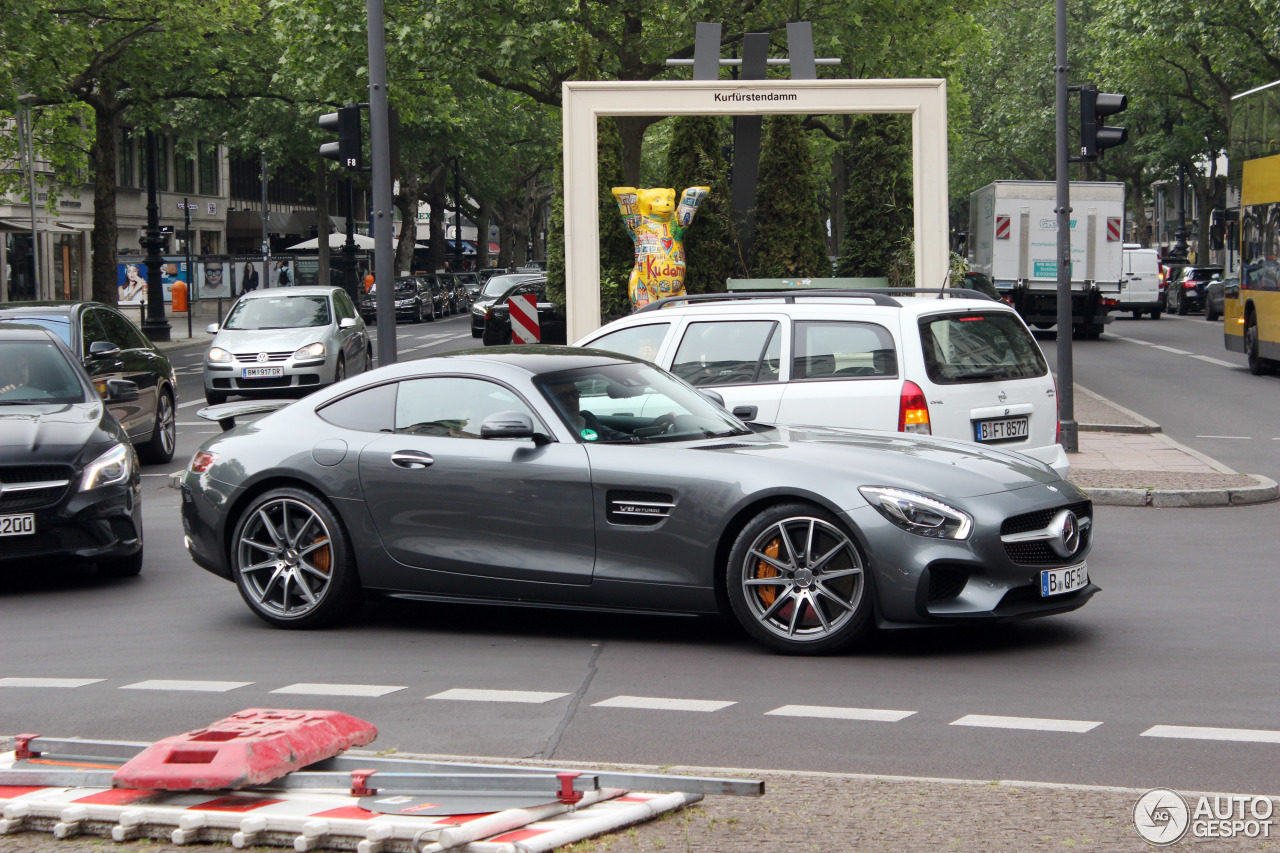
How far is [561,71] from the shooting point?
101 ft

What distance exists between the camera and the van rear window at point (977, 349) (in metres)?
9.62

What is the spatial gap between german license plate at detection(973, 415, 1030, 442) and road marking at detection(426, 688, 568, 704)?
13.8 feet

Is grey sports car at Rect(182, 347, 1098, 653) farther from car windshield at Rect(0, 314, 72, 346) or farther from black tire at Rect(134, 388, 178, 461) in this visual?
black tire at Rect(134, 388, 178, 461)

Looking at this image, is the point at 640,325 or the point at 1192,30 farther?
the point at 1192,30

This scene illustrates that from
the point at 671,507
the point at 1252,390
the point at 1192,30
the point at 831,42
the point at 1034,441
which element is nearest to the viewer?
the point at 671,507

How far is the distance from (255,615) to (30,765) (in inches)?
141

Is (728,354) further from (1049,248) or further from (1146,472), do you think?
(1049,248)

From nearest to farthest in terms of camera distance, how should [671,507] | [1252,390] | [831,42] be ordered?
[671,507] < [1252,390] < [831,42]

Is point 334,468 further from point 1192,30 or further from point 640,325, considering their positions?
point 1192,30

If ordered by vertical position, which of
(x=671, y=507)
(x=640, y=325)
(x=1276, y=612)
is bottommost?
(x=1276, y=612)

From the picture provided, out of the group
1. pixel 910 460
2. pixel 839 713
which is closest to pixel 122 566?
pixel 910 460

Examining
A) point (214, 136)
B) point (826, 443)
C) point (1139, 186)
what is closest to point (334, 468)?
point (826, 443)

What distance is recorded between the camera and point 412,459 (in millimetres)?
7703

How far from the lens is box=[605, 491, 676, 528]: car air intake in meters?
7.17
